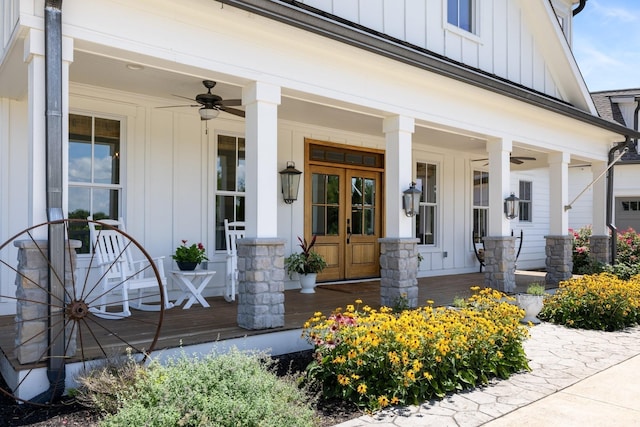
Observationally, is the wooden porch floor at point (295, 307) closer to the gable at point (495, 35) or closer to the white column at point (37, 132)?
the white column at point (37, 132)

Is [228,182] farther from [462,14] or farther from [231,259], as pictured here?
[462,14]

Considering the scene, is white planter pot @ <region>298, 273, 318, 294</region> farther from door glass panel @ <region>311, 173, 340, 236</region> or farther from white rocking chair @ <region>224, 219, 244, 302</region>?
white rocking chair @ <region>224, 219, 244, 302</region>

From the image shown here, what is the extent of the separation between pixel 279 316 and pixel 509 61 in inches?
237

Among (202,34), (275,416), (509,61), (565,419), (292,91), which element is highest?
(509,61)

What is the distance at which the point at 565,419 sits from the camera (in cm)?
329

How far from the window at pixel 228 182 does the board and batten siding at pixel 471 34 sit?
2259 millimetres

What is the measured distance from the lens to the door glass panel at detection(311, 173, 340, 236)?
790 centimetres

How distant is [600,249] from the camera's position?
9.55m

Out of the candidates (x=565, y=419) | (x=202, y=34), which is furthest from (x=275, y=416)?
(x=202, y=34)

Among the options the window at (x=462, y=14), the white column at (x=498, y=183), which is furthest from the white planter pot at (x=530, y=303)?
the window at (x=462, y=14)

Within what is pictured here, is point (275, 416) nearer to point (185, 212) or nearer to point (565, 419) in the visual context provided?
point (565, 419)

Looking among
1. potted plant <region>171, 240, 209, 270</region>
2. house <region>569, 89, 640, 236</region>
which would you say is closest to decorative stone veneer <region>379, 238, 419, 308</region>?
potted plant <region>171, 240, 209, 270</region>

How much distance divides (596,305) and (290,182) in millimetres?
4336

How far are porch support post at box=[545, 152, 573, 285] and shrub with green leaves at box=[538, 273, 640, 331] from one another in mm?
1941
